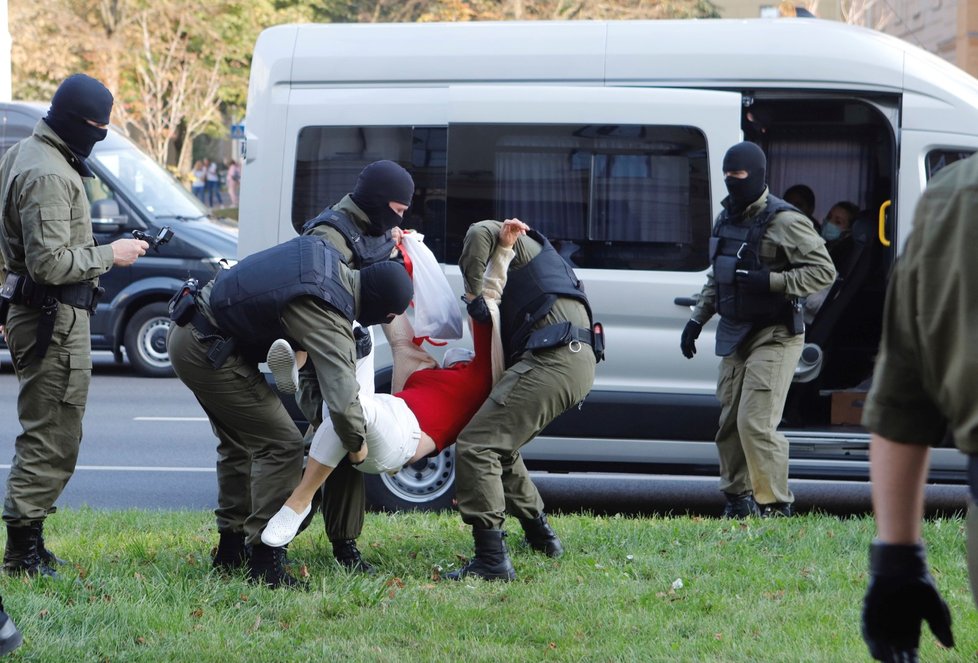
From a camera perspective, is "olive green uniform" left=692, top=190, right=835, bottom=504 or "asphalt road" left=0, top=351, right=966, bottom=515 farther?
"asphalt road" left=0, top=351, right=966, bottom=515

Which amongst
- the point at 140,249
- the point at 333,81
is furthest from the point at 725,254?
the point at 140,249

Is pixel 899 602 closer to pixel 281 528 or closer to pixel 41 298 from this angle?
pixel 281 528

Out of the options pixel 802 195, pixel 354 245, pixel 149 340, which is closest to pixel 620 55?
pixel 802 195

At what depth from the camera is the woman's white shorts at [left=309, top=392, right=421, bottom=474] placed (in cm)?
500

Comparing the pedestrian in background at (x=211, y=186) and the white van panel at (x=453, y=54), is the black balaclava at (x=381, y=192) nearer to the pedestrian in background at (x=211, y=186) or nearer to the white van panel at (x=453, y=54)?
the white van panel at (x=453, y=54)

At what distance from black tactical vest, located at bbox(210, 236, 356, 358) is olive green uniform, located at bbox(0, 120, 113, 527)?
0.63 meters

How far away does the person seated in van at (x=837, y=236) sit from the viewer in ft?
25.1

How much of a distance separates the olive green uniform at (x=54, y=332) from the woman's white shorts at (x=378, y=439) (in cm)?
101

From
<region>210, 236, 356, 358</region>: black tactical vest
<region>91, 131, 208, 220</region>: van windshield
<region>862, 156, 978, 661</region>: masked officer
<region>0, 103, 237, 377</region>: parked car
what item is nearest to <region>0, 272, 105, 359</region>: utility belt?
<region>210, 236, 356, 358</region>: black tactical vest

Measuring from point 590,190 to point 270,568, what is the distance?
110 inches

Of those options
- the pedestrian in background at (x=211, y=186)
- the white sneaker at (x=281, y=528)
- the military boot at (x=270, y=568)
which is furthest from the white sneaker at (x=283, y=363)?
the pedestrian in background at (x=211, y=186)

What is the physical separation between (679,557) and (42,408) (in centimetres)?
263

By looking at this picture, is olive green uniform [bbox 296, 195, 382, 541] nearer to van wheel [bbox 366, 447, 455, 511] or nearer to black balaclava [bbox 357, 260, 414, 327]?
black balaclava [bbox 357, 260, 414, 327]

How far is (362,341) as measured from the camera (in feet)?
16.8
